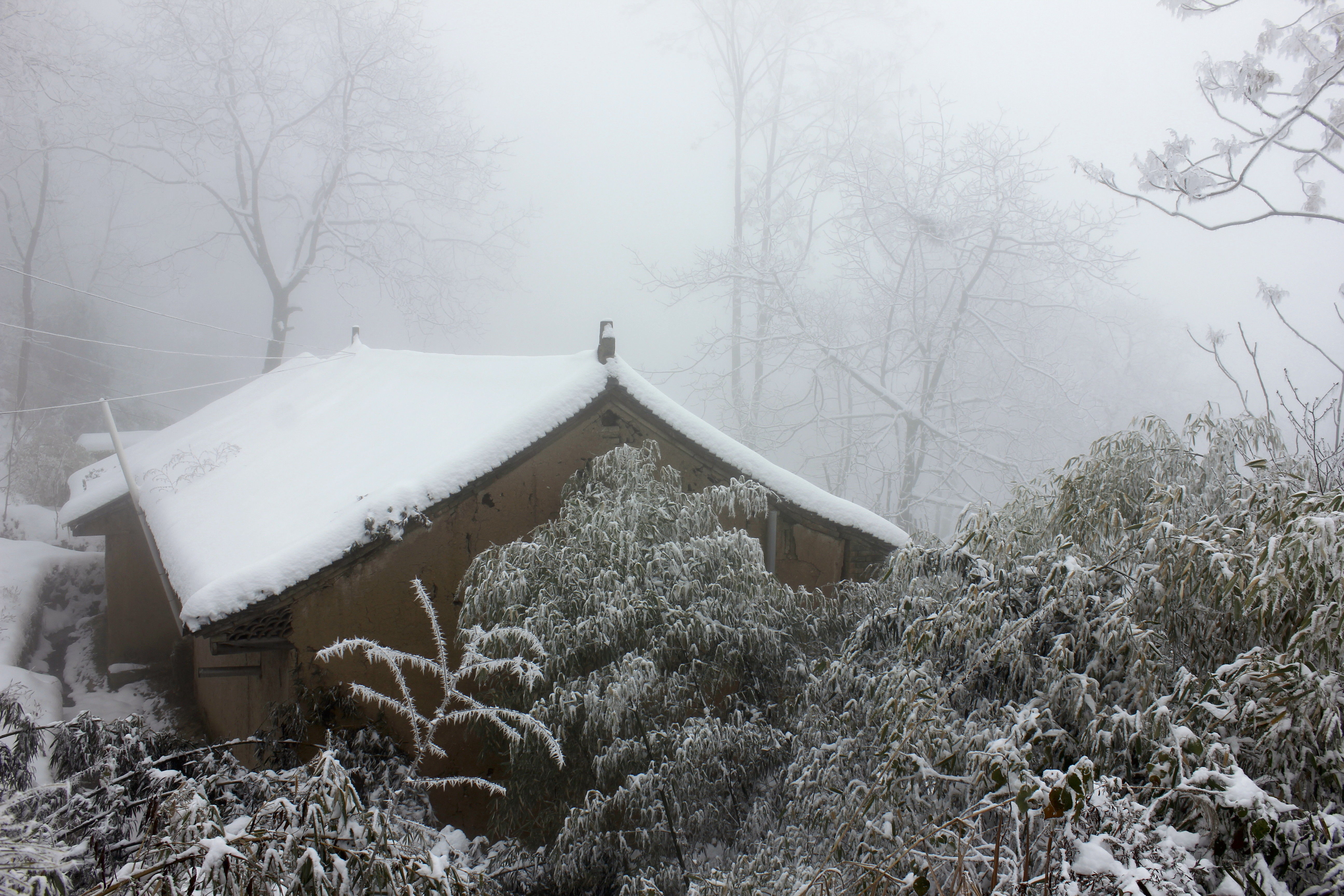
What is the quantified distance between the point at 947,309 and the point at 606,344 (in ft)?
52.4

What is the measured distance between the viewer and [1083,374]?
29000 millimetres

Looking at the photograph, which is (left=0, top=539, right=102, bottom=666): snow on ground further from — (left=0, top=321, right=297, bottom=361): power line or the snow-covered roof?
(left=0, top=321, right=297, bottom=361): power line

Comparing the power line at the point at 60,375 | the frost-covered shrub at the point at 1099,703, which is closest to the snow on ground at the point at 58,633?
the frost-covered shrub at the point at 1099,703

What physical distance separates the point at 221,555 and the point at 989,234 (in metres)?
19.0

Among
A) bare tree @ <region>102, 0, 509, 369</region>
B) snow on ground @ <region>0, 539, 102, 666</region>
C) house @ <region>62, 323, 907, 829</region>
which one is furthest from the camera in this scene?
bare tree @ <region>102, 0, 509, 369</region>

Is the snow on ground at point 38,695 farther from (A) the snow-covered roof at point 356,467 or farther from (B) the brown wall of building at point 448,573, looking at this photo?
(A) the snow-covered roof at point 356,467

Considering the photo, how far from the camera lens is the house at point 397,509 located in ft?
19.2

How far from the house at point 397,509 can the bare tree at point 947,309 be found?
1038cm

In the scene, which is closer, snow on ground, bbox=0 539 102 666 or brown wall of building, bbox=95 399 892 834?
brown wall of building, bbox=95 399 892 834

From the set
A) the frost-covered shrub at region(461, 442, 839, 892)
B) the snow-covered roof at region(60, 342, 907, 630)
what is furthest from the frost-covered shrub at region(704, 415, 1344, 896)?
the snow-covered roof at region(60, 342, 907, 630)

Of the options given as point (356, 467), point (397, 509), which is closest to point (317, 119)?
point (356, 467)

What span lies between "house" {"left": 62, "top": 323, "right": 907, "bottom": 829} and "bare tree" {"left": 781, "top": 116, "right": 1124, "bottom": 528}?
34.1 ft

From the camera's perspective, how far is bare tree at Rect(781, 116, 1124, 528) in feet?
60.0

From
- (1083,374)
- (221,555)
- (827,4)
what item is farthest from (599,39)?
(221,555)
